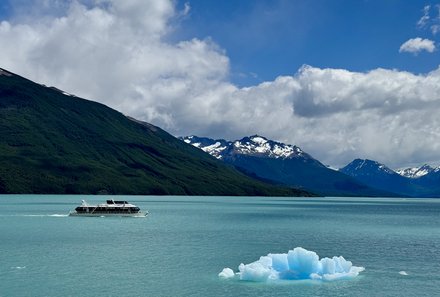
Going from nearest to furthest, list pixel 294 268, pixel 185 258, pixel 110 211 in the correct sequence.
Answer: pixel 294 268
pixel 185 258
pixel 110 211

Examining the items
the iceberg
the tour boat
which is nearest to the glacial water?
the iceberg

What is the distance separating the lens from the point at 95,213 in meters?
180

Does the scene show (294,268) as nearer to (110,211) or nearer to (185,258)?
(185,258)

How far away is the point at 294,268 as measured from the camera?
61969mm

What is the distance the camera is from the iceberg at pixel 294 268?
60.7m

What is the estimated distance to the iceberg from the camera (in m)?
60.7

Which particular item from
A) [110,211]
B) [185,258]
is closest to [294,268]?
[185,258]

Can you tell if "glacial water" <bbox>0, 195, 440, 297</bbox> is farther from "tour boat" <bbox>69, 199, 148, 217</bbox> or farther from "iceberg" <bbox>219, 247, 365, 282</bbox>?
"tour boat" <bbox>69, 199, 148, 217</bbox>

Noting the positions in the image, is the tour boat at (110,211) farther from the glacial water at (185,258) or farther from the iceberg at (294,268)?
the iceberg at (294,268)

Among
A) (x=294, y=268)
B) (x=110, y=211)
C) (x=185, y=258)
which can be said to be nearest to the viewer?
(x=294, y=268)

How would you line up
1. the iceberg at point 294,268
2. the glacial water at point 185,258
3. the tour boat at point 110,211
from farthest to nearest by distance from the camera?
the tour boat at point 110,211
the iceberg at point 294,268
the glacial water at point 185,258

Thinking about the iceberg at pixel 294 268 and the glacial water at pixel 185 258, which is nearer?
the glacial water at pixel 185 258

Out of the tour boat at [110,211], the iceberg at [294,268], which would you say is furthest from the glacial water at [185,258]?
the tour boat at [110,211]

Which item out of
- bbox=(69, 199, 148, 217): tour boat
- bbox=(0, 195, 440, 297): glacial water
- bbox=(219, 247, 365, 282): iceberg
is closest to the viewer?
bbox=(0, 195, 440, 297): glacial water
